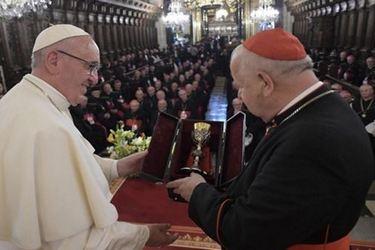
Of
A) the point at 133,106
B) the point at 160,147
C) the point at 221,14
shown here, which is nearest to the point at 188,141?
the point at 160,147

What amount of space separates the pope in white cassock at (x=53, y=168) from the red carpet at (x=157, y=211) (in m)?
1.77

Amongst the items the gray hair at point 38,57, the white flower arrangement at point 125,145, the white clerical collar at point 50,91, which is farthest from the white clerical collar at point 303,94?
the white flower arrangement at point 125,145

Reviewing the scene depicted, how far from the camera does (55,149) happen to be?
5.35 ft

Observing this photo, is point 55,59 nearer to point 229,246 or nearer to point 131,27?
point 229,246

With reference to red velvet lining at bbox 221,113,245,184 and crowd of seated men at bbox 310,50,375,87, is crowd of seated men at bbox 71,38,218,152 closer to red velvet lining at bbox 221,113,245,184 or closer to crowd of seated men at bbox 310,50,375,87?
red velvet lining at bbox 221,113,245,184

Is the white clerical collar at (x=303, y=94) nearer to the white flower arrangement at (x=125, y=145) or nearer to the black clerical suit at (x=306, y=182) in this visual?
the black clerical suit at (x=306, y=182)

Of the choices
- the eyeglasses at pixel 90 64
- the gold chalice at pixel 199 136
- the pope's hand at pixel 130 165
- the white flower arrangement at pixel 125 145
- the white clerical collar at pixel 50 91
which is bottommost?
the white flower arrangement at pixel 125 145

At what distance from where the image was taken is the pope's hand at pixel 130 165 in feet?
7.90

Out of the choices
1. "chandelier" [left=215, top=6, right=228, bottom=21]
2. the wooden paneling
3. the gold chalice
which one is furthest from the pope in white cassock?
"chandelier" [left=215, top=6, right=228, bottom=21]

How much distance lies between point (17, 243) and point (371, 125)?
5.28 meters

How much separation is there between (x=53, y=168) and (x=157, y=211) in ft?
8.33

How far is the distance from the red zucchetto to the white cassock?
2.93 feet

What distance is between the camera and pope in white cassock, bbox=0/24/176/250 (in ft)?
5.23

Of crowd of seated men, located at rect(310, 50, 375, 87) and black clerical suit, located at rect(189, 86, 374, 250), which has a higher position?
black clerical suit, located at rect(189, 86, 374, 250)
